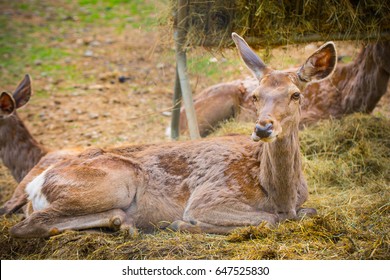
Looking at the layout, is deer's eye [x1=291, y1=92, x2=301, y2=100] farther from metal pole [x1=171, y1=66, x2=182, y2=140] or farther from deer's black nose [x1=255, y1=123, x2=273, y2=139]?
metal pole [x1=171, y1=66, x2=182, y2=140]

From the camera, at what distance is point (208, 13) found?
7.55 meters

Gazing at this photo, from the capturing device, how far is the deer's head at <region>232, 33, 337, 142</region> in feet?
18.4

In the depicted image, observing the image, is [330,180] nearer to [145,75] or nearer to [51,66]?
[145,75]

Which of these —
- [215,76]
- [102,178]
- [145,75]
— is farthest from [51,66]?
[102,178]

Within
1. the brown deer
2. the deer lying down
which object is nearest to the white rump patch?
the deer lying down

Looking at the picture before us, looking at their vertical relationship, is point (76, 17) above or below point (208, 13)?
below

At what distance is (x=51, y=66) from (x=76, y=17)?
9.35 feet

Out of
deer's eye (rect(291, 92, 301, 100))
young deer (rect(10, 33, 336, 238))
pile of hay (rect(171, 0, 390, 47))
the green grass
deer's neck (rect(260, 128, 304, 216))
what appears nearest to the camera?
deer's eye (rect(291, 92, 301, 100))

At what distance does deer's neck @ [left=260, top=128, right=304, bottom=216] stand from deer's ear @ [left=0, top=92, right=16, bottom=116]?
3.66 meters

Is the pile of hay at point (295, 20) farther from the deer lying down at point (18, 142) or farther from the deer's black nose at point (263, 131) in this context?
the deer lying down at point (18, 142)

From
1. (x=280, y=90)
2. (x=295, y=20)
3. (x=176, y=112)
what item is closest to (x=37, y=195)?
(x=280, y=90)

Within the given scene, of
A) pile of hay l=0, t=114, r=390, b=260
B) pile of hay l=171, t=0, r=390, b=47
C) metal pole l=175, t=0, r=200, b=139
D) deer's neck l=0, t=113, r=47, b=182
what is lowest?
deer's neck l=0, t=113, r=47, b=182

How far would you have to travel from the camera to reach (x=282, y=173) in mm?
6230

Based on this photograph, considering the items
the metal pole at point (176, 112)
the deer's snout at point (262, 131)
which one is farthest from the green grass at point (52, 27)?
the deer's snout at point (262, 131)
